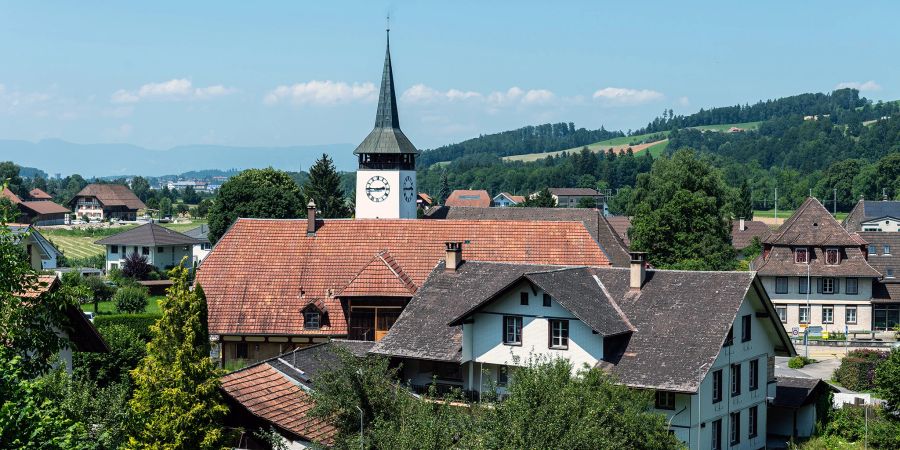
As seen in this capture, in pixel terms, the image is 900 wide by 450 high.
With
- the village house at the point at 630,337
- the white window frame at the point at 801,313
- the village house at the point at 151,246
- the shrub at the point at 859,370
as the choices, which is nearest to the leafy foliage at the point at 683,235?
the white window frame at the point at 801,313

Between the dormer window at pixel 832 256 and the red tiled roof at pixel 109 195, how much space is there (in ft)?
471

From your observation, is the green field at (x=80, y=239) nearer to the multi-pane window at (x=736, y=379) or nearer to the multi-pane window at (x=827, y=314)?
the multi-pane window at (x=827, y=314)

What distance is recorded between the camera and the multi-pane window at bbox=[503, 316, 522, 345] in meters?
35.7

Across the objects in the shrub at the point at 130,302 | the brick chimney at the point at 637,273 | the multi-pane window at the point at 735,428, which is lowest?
the multi-pane window at the point at 735,428

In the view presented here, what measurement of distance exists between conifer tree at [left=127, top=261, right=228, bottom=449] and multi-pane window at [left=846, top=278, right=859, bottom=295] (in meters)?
47.2

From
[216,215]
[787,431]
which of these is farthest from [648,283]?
[216,215]

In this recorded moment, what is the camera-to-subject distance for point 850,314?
6444 centimetres

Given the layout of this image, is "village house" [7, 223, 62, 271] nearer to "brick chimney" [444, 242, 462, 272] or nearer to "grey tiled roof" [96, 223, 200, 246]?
"grey tiled roof" [96, 223, 200, 246]

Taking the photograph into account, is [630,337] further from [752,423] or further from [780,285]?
[780,285]

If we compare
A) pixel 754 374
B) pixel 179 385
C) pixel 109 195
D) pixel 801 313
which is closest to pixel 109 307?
pixel 801 313

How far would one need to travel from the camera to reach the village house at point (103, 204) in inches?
7352

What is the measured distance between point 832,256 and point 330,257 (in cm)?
3051

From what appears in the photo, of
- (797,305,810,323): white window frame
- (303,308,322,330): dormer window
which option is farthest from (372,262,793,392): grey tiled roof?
(797,305,810,323): white window frame

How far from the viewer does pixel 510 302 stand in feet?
118
